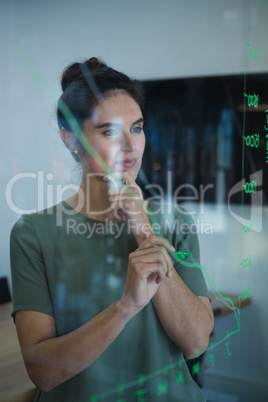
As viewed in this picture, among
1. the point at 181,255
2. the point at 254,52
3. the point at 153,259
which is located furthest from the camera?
the point at 254,52

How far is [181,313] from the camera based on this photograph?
0.57 meters

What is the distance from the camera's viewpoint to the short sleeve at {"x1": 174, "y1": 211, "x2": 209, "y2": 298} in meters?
0.61

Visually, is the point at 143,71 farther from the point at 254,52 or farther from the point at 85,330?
the point at 85,330

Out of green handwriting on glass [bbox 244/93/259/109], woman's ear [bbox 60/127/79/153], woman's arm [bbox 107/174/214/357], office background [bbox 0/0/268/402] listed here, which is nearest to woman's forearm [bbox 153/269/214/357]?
woman's arm [bbox 107/174/214/357]

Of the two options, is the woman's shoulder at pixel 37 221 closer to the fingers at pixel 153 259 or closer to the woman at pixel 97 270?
the woman at pixel 97 270

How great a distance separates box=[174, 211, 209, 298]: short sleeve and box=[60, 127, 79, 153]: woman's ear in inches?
7.2

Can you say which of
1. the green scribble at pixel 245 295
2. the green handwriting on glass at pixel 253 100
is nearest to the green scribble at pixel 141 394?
the green scribble at pixel 245 295

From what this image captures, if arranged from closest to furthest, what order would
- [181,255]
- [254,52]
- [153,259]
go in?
[153,259]
[181,255]
[254,52]

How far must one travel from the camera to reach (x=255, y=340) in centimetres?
75

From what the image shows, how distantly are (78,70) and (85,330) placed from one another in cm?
33

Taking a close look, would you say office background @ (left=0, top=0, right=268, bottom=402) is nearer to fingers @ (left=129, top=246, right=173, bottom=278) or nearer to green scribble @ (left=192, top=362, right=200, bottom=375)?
green scribble @ (left=192, top=362, right=200, bottom=375)

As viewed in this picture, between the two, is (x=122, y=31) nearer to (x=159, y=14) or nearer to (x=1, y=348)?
(x=159, y=14)

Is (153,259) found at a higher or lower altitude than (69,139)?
lower

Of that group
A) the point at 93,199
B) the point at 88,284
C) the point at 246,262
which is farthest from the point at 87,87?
the point at 246,262
